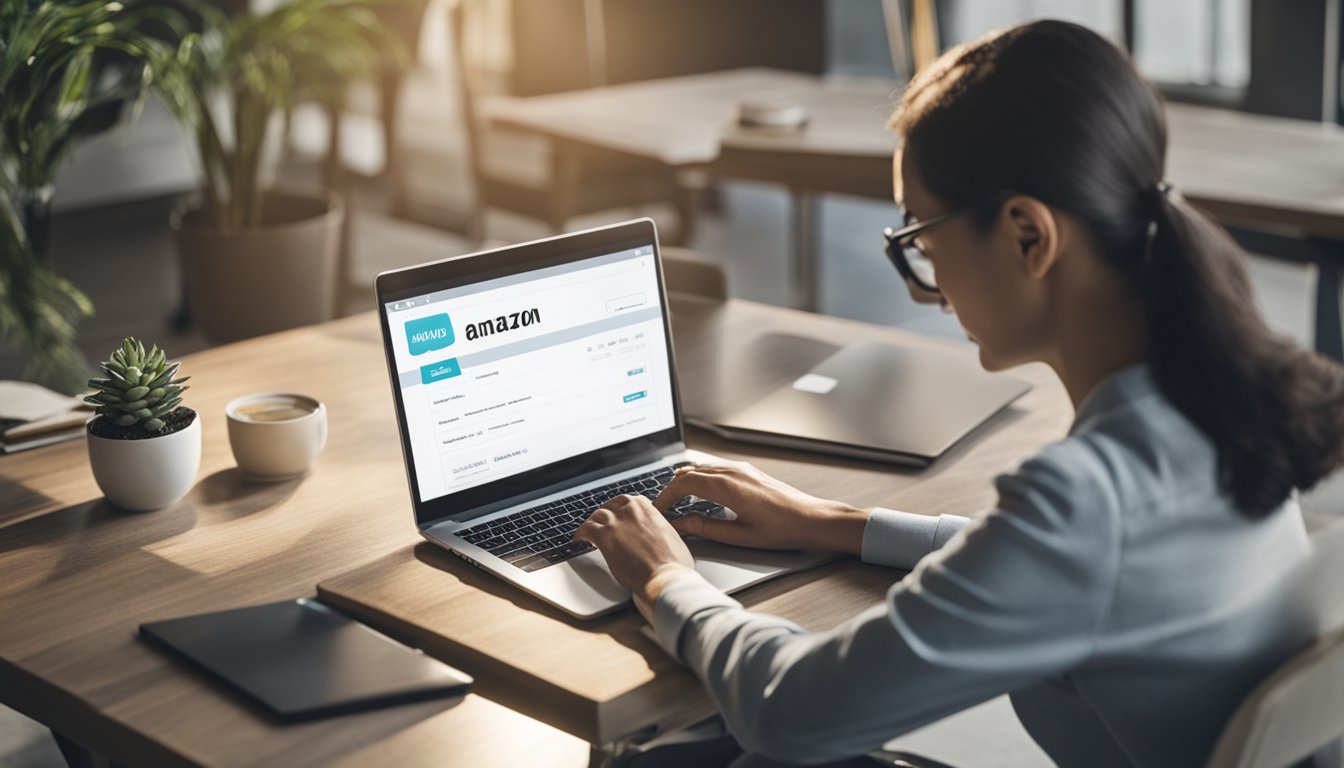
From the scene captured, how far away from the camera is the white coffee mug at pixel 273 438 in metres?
1.61

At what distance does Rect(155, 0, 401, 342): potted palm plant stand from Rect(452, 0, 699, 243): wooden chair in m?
0.79

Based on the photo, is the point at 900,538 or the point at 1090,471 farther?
the point at 900,538

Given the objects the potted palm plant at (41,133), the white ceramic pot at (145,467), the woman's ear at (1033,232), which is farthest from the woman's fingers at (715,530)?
the potted palm plant at (41,133)

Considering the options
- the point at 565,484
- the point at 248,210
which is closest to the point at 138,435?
the point at 565,484

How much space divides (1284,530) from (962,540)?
0.28 meters

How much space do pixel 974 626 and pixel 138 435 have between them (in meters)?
0.95

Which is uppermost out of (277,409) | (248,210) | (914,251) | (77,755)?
(914,251)

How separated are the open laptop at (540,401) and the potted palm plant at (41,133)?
1.26 meters

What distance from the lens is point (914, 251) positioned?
130 cm

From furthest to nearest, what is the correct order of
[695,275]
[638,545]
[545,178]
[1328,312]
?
[545,178] → [1328,312] → [695,275] → [638,545]

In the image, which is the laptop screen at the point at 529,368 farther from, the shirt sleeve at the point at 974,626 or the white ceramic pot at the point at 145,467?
the shirt sleeve at the point at 974,626

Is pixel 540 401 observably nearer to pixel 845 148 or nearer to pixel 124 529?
pixel 124 529

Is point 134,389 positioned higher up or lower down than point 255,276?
higher up

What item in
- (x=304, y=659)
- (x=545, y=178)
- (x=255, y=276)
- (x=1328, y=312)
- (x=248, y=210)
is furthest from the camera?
(x=545, y=178)
